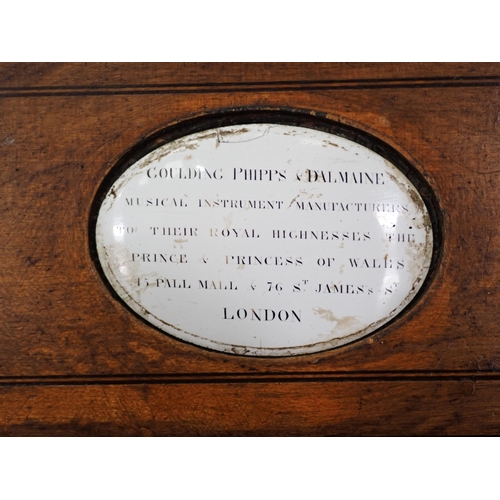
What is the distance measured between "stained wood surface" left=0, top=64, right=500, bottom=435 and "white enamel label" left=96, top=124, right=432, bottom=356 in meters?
0.06

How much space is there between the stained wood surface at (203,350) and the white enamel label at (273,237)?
0.06m

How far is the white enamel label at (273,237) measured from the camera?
1.03 m

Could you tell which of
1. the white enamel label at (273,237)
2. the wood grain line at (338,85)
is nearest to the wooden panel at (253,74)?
the wood grain line at (338,85)

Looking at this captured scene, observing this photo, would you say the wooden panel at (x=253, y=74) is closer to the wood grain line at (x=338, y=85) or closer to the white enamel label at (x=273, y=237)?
the wood grain line at (x=338, y=85)

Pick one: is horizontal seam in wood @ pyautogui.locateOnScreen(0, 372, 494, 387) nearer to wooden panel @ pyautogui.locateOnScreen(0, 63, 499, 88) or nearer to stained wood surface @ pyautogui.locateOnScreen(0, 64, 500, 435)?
stained wood surface @ pyautogui.locateOnScreen(0, 64, 500, 435)

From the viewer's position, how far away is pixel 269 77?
1.07 m

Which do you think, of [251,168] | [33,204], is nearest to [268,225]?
[251,168]

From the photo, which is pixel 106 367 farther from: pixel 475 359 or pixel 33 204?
pixel 475 359

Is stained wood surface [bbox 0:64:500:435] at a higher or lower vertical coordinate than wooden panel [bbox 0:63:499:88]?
lower

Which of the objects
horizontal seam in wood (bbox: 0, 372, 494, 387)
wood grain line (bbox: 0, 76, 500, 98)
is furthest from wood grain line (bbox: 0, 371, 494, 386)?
wood grain line (bbox: 0, 76, 500, 98)

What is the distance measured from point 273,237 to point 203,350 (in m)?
0.25

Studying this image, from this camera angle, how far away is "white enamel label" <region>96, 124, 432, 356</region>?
1.03m

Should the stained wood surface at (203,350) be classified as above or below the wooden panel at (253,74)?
below

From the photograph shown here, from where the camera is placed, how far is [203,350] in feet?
3.45
